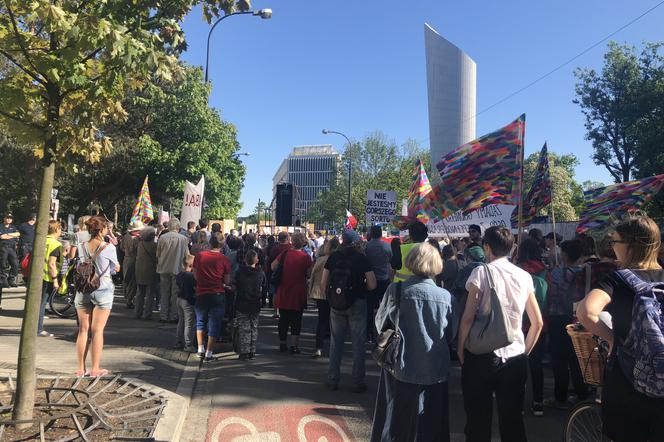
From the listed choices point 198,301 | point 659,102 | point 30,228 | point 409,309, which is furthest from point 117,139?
point 659,102

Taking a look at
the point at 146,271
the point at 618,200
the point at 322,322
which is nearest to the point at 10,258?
the point at 146,271

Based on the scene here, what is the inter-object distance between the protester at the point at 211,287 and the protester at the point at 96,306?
1.58 metres

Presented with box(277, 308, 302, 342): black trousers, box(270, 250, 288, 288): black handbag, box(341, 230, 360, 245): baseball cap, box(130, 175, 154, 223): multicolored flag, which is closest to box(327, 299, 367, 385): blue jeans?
box(341, 230, 360, 245): baseball cap

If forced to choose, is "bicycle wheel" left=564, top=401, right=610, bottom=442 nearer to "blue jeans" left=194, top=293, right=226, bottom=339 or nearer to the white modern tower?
"blue jeans" left=194, top=293, right=226, bottom=339

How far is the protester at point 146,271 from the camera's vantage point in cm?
1021

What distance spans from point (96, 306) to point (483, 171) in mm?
5415

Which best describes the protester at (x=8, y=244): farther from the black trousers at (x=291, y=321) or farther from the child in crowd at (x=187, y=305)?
the black trousers at (x=291, y=321)

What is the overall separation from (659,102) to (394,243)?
30158 mm

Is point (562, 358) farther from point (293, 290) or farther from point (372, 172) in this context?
point (372, 172)

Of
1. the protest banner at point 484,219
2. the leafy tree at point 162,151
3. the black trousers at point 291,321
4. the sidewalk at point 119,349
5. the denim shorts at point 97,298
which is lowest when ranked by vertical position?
the sidewalk at point 119,349

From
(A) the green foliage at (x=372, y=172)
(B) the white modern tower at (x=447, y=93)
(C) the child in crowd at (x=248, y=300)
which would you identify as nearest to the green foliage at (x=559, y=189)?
(A) the green foliage at (x=372, y=172)

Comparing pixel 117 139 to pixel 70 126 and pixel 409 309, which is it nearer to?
pixel 70 126

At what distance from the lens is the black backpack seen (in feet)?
19.6

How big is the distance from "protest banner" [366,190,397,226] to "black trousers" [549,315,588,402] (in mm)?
9045
